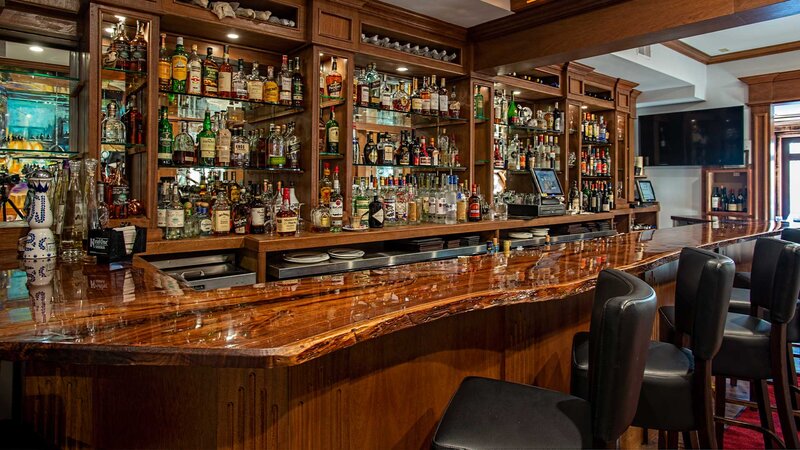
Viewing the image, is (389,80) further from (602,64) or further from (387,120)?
(602,64)

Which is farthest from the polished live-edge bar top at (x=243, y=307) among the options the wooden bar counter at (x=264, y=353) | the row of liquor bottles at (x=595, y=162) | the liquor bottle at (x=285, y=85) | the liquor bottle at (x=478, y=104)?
the row of liquor bottles at (x=595, y=162)

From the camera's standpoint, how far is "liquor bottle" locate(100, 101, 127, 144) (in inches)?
Answer: 105

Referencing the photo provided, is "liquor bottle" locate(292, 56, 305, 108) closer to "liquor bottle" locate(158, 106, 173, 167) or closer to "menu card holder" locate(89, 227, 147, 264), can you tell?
"liquor bottle" locate(158, 106, 173, 167)

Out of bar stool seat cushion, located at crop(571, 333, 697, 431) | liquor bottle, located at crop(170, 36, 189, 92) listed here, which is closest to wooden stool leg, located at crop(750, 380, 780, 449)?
bar stool seat cushion, located at crop(571, 333, 697, 431)

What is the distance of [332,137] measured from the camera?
3385 mm

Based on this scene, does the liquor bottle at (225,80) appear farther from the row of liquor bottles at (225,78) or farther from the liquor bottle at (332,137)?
the liquor bottle at (332,137)

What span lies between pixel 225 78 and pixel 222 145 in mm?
397

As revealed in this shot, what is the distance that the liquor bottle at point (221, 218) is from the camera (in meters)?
2.90

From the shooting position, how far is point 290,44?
3.21 m

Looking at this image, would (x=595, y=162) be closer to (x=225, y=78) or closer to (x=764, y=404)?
(x=764, y=404)

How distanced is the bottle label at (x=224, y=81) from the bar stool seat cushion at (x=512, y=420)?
238cm

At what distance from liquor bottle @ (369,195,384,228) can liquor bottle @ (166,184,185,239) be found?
1.20 meters

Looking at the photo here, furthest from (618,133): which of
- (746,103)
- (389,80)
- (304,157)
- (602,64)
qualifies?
(304,157)

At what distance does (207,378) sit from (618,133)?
5759 millimetres
